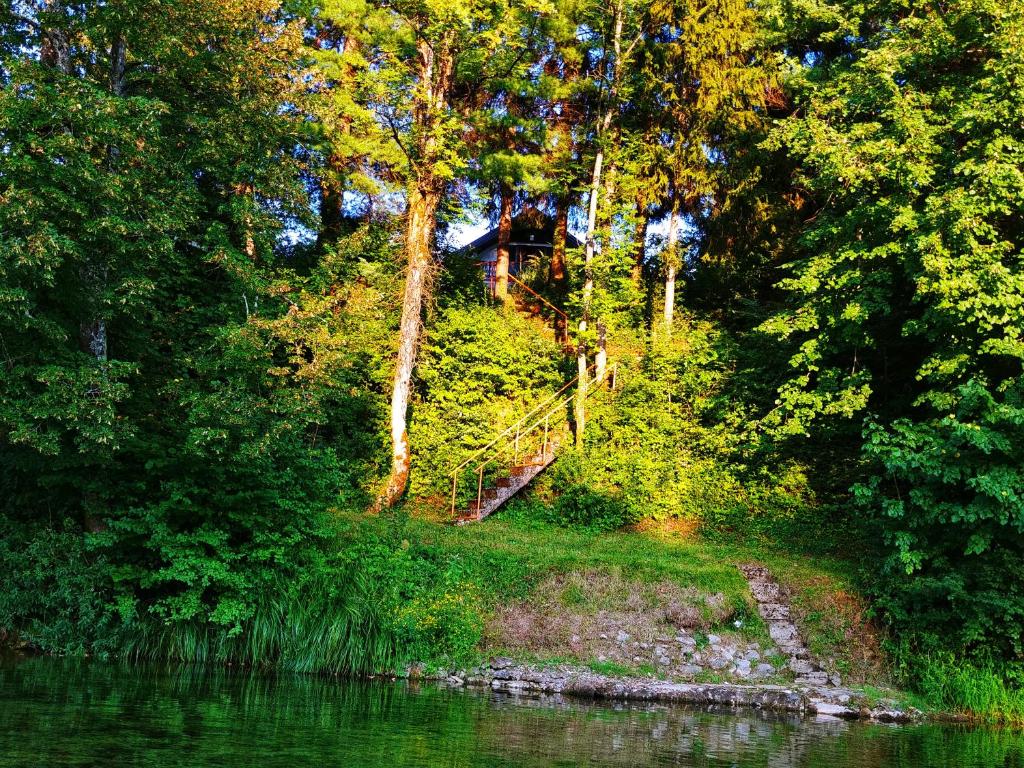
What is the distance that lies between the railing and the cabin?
838cm

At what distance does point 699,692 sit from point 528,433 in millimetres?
10468

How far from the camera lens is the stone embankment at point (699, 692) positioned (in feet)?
38.9

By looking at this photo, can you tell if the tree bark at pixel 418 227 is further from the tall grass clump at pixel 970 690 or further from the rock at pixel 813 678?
the tall grass clump at pixel 970 690

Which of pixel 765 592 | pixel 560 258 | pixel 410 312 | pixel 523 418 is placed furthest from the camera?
pixel 560 258

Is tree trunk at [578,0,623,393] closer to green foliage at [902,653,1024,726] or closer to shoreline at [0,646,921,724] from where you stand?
shoreline at [0,646,921,724]

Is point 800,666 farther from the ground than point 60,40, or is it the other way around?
point 60,40

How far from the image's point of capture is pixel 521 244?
3322 cm

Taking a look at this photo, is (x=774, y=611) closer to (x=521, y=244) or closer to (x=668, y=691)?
(x=668, y=691)

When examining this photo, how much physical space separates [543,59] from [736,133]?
6.98 meters

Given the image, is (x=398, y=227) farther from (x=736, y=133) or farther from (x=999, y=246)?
(x=999, y=246)

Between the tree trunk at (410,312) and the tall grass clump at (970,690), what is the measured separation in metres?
11.8

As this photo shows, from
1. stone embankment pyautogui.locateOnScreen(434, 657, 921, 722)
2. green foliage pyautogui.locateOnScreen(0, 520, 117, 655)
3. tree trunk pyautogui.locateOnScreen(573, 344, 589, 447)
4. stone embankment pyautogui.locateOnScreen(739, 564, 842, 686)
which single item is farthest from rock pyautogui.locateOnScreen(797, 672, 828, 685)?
green foliage pyautogui.locateOnScreen(0, 520, 117, 655)

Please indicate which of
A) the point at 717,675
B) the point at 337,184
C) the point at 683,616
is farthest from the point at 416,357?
the point at 717,675

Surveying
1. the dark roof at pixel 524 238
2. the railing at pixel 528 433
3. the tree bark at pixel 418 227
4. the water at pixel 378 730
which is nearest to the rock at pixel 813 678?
the water at pixel 378 730
